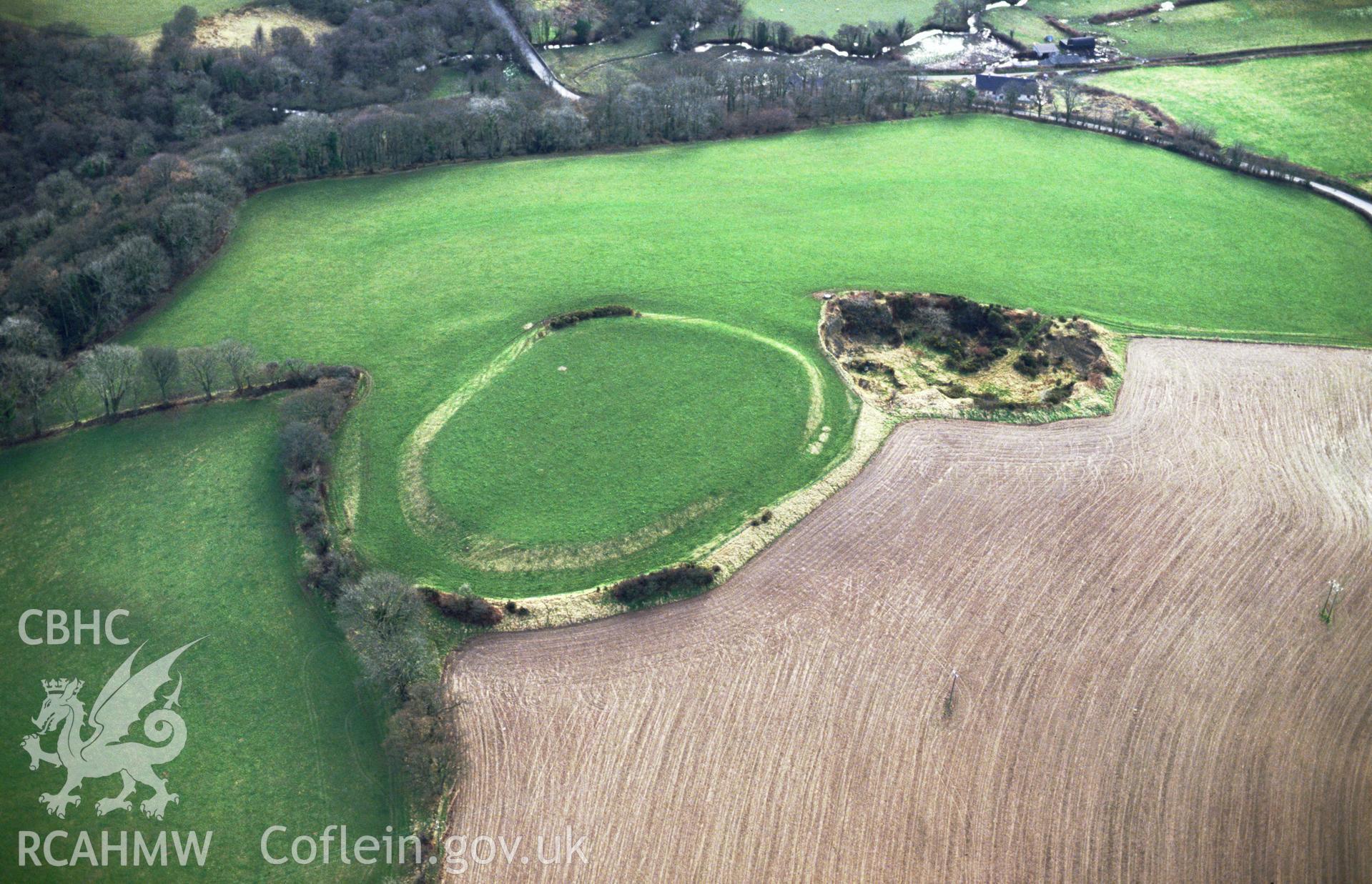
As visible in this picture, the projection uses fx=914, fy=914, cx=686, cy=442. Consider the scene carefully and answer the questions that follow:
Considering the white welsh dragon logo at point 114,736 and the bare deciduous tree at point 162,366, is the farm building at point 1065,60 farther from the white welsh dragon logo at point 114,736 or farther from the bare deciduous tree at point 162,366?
the white welsh dragon logo at point 114,736

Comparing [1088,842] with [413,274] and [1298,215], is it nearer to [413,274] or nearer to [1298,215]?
[413,274]

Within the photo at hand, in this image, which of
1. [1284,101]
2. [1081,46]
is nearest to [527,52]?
[1081,46]

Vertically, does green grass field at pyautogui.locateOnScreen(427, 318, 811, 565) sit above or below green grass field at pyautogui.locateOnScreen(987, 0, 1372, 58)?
below

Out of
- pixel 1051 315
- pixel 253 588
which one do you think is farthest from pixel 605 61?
pixel 253 588

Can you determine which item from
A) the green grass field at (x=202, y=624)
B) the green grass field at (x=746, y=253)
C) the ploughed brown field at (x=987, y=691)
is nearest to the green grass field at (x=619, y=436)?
the green grass field at (x=746, y=253)

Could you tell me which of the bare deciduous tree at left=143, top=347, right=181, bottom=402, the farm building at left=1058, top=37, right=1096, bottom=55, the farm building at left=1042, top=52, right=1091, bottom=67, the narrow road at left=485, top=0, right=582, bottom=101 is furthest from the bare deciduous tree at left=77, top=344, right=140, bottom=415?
the farm building at left=1058, top=37, right=1096, bottom=55

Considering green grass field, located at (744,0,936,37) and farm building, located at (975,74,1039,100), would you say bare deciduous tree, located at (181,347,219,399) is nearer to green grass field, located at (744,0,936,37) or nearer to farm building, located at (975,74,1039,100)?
farm building, located at (975,74,1039,100)
